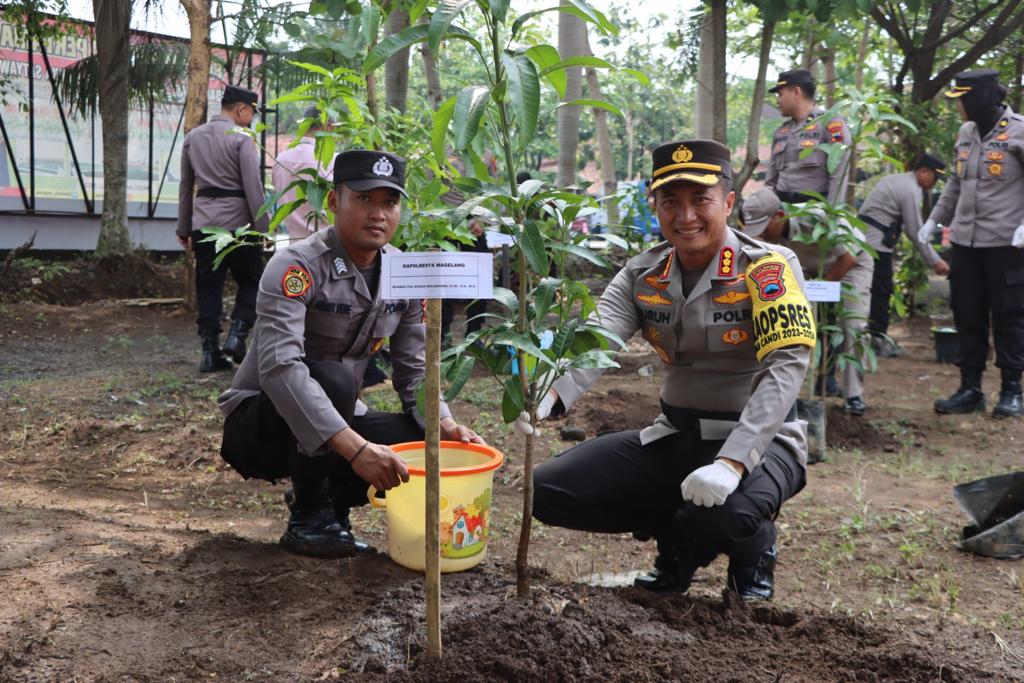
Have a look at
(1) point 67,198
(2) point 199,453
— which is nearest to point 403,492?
(2) point 199,453

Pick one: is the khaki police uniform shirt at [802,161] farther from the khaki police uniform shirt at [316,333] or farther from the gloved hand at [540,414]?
the gloved hand at [540,414]

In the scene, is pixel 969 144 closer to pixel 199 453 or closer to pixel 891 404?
pixel 891 404

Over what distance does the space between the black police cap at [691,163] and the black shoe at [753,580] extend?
1086 mm

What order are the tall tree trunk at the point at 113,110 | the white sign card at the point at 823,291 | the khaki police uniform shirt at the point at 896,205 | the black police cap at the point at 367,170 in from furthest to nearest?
the tall tree trunk at the point at 113,110 → the khaki police uniform shirt at the point at 896,205 → the white sign card at the point at 823,291 → the black police cap at the point at 367,170

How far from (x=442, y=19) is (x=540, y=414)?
103cm

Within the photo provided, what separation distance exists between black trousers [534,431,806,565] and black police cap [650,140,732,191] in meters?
0.75

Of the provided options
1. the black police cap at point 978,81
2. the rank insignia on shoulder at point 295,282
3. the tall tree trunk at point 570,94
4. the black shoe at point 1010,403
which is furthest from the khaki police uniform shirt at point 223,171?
the black shoe at point 1010,403

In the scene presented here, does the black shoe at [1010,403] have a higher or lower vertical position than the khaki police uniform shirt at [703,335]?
lower


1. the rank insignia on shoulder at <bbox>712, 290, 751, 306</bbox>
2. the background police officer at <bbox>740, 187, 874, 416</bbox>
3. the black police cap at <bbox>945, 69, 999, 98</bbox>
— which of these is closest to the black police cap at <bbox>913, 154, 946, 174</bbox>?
the black police cap at <bbox>945, 69, 999, 98</bbox>

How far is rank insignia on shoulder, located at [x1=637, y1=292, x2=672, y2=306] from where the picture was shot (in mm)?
2723

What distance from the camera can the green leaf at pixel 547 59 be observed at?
2023 mm

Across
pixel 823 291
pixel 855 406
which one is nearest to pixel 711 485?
pixel 823 291

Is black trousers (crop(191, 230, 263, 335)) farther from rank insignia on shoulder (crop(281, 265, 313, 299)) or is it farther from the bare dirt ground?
rank insignia on shoulder (crop(281, 265, 313, 299))

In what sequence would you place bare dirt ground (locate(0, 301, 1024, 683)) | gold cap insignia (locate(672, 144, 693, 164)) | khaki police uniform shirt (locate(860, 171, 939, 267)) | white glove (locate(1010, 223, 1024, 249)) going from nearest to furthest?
bare dirt ground (locate(0, 301, 1024, 683)) → gold cap insignia (locate(672, 144, 693, 164)) → white glove (locate(1010, 223, 1024, 249)) → khaki police uniform shirt (locate(860, 171, 939, 267))
